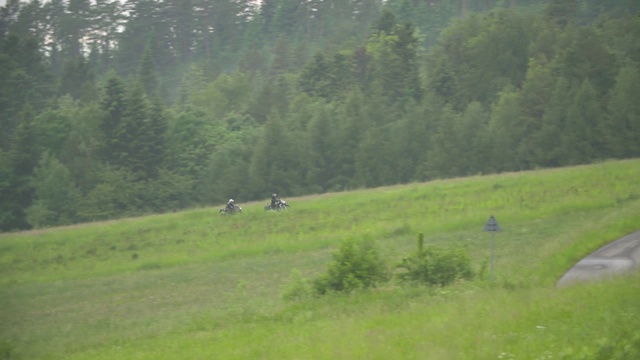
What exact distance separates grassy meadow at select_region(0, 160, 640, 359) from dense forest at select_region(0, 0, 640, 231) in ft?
86.7

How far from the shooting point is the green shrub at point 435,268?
837 inches

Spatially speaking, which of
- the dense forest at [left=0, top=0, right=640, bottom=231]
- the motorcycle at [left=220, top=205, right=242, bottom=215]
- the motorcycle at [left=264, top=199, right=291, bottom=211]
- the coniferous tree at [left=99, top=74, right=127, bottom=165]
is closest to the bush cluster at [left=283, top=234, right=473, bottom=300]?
the motorcycle at [left=264, top=199, right=291, bottom=211]

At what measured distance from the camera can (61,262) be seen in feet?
144

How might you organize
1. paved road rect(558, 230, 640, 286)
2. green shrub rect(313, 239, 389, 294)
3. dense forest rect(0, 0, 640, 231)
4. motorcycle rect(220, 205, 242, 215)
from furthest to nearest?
dense forest rect(0, 0, 640, 231) < motorcycle rect(220, 205, 242, 215) < green shrub rect(313, 239, 389, 294) < paved road rect(558, 230, 640, 286)

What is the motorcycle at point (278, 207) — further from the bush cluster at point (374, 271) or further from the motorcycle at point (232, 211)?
the bush cluster at point (374, 271)

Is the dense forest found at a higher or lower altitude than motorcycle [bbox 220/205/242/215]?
higher

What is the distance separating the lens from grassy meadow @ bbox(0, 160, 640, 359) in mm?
15023

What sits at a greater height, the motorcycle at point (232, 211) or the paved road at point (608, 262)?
the motorcycle at point (232, 211)

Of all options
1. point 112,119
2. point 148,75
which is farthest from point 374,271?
point 148,75

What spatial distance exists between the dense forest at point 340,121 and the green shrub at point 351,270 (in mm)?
53285

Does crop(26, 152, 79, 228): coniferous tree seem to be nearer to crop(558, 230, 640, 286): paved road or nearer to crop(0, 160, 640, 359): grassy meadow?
crop(0, 160, 640, 359): grassy meadow

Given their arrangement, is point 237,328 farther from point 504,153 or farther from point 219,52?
point 219,52

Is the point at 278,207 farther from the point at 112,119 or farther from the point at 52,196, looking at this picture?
the point at 112,119

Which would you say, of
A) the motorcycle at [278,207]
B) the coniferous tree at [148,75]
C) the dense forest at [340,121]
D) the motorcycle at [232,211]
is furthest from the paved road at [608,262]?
the coniferous tree at [148,75]
